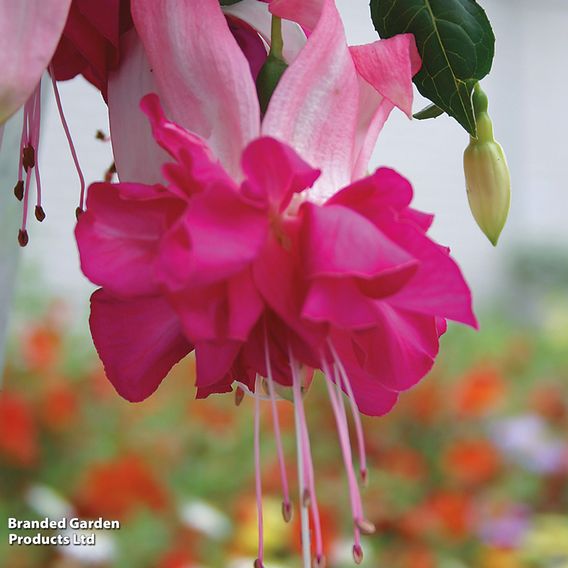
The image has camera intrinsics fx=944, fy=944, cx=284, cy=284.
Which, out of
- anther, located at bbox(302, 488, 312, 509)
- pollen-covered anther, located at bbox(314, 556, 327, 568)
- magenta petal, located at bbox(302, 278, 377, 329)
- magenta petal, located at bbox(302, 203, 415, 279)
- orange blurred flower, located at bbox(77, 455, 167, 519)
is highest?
magenta petal, located at bbox(302, 203, 415, 279)

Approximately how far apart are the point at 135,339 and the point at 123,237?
1.3 inches

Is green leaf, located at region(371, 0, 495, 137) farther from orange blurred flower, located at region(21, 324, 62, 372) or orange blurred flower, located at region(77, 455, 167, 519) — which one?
orange blurred flower, located at region(21, 324, 62, 372)

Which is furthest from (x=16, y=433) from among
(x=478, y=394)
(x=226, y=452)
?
(x=478, y=394)

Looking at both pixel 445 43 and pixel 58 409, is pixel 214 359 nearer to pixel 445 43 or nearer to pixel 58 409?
pixel 445 43

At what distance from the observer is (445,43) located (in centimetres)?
27

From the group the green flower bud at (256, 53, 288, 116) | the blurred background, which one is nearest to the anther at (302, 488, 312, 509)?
the green flower bud at (256, 53, 288, 116)

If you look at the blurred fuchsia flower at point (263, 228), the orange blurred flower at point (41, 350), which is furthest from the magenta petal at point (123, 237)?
the orange blurred flower at point (41, 350)

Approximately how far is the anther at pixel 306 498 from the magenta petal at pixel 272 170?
0.07m

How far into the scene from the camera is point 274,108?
245 millimetres

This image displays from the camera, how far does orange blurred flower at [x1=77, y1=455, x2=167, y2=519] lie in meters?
1.13

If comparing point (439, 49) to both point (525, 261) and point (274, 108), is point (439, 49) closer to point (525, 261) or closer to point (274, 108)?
point (274, 108)

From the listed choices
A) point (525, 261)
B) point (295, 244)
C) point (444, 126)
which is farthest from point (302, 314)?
point (525, 261)

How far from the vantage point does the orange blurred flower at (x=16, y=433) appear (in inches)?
46.8

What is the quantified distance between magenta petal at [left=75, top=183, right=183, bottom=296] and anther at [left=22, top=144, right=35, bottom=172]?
0.08 meters
